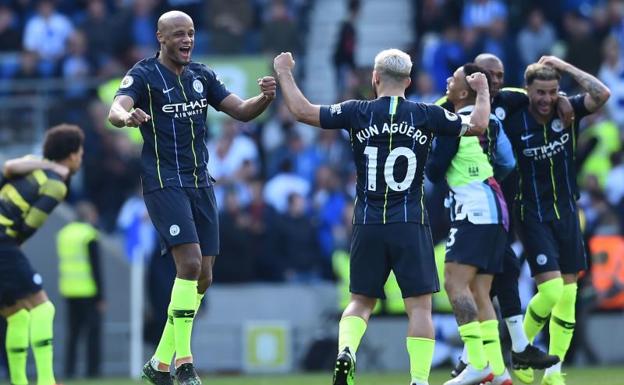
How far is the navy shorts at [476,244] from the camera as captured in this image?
12273 mm

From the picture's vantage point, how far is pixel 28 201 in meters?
13.4

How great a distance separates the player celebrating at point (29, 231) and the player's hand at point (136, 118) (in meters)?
2.80

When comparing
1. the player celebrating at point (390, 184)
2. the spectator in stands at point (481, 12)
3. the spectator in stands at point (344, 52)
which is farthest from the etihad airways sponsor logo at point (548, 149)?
the spectator in stands at point (344, 52)

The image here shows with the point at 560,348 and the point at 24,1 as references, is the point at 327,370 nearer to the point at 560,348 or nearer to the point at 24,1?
the point at 560,348

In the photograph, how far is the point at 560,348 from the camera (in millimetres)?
13094

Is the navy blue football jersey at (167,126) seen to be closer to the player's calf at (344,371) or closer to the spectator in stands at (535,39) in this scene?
the player's calf at (344,371)

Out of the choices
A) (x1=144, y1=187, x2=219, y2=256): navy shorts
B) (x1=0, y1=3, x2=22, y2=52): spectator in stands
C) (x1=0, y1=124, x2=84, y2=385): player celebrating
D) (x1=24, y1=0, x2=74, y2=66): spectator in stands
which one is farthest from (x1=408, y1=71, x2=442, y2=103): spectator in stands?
(x1=144, y1=187, x2=219, y2=256): navy shorts

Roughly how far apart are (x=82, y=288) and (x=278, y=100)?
544cm

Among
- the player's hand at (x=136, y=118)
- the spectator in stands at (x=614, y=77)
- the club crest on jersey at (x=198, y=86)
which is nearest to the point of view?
the player's hand at (x=136, y=118)

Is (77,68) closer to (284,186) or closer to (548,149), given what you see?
(284,186)

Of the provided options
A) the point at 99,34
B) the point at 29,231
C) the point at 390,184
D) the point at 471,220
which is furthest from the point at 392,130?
the point at 99,34

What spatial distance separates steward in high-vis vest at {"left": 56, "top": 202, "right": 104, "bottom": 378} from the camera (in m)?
19.6

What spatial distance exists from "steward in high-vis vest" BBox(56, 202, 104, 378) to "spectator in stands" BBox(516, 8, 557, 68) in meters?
7.67

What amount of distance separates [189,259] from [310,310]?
9.20 m
